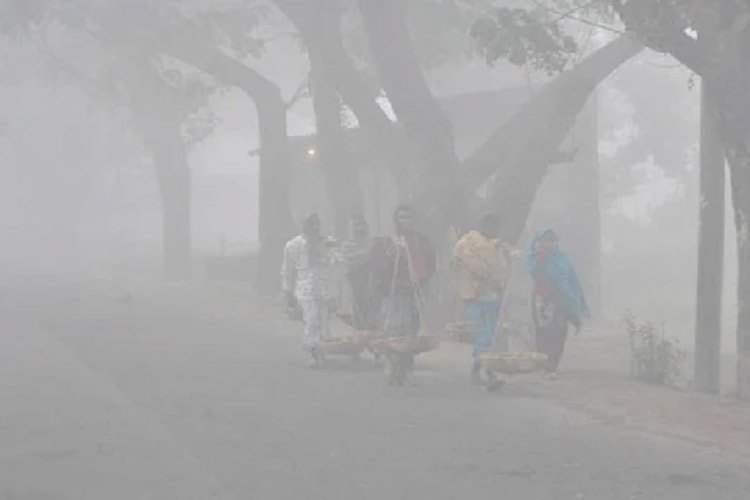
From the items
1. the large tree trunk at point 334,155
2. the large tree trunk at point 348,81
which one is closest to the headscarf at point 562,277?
the large tree trunk at point 348,81

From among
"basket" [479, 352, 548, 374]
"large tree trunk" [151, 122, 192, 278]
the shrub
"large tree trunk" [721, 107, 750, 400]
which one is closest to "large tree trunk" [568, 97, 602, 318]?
"large tree trunk" [151, 122, 192, 278]

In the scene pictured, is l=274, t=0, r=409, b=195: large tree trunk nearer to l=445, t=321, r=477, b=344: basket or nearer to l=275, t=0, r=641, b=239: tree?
l=275, t=0, r=641, b=239: tree

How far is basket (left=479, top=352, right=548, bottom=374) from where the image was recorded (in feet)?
34.3

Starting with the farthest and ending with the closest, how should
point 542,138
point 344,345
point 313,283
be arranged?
point 542,138
point 313,283
point 344,345

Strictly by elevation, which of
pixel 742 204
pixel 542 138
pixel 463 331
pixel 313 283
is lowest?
pixel 463 331

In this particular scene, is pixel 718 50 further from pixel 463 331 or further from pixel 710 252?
pixel 463 331

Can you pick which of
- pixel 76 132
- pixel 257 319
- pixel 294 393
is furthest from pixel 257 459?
pixel 76 132

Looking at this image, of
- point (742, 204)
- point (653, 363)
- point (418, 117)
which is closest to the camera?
point (742, 204)

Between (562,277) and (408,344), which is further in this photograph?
(562,277)

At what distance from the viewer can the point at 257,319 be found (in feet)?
67.9

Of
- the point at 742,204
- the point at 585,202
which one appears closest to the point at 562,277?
the point at 742,204

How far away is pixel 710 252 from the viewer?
11773 mm

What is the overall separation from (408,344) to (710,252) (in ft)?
11.2

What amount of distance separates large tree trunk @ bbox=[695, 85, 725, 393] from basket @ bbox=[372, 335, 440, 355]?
3015 mm
